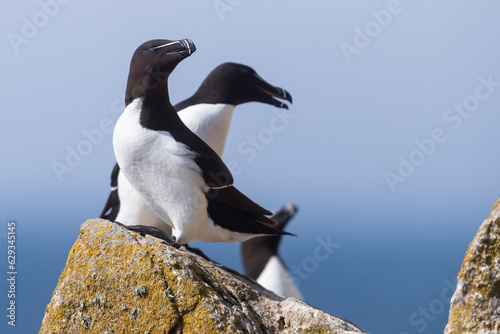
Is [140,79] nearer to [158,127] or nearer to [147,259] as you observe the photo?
[158,127]

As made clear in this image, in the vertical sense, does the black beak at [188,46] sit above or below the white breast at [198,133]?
above

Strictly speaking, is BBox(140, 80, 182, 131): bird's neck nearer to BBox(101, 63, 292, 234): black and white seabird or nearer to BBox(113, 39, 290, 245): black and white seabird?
BBox(113, 39, 290, 245): black and white seabird

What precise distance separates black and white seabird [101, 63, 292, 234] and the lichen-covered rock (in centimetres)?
266

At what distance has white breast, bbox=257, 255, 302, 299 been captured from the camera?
25.1 ft

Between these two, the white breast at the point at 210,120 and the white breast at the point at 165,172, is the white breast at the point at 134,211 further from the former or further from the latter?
the white breast at the point at 165,172

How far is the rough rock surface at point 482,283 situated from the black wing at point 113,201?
4246 mm

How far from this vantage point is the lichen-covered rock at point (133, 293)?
11.9 ft

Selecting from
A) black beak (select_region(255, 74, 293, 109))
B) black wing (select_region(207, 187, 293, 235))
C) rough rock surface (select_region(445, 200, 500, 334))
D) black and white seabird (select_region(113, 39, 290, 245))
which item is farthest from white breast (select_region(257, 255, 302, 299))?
rough rock surface (select_region(445, 200, 500, 334))

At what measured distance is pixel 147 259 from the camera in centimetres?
374

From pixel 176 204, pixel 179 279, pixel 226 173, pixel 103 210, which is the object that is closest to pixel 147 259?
pixel 179 279

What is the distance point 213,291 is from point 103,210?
12.4ft

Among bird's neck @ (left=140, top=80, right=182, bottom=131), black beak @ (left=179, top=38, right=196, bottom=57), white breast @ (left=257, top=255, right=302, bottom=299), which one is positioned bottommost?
white breast @ (left=257, top=255, right=302, bottom=299)

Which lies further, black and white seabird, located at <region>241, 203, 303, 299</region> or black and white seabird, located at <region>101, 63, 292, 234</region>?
black and white seabird, located at <region>241, 203, 303, 299</region>

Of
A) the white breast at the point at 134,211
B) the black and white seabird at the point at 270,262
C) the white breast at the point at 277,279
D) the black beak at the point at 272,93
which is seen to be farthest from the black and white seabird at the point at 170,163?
the black and white seabird at the point at 270,262
